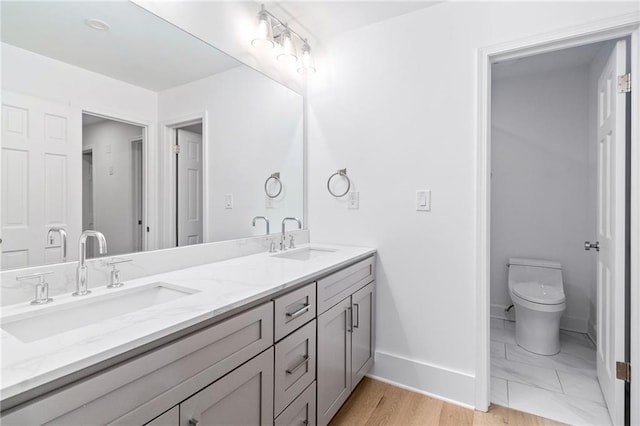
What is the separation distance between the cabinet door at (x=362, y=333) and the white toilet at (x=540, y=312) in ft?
4.27

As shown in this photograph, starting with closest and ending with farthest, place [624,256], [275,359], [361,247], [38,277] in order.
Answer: [38,277], [275,359], [624,256], [361,247]

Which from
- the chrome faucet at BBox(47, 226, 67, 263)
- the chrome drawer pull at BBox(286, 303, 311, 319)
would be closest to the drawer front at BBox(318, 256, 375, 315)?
the chrome drawer pull at BBox(286, 303, 311, 319)

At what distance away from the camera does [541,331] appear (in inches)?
92.0

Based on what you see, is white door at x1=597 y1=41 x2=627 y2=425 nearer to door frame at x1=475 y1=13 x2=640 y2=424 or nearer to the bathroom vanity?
door frame at x1=475 y1=13 x2=640 y2=424

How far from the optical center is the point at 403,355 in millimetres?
1975

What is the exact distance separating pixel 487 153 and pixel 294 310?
1.37m

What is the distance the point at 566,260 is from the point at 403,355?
1.93 metres

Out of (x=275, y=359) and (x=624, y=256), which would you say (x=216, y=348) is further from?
(x=624, y=256)

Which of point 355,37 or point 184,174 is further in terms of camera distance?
point 355,37

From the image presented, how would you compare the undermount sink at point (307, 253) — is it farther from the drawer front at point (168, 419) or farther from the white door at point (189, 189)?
the drawer front at point (168, 419)

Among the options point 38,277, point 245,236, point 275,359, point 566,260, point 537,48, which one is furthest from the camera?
point 566,260

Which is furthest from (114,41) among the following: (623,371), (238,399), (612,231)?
(623,371)

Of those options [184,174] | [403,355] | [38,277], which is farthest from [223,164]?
[403,355]

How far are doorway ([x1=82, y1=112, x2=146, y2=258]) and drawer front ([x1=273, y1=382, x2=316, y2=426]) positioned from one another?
0.89m
